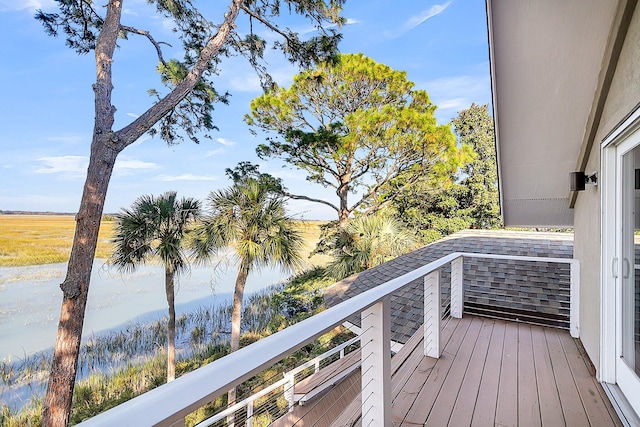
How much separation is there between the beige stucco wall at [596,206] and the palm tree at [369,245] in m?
8.46

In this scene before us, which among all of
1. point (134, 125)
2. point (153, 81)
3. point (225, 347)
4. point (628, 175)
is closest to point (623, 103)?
point (628, 175)

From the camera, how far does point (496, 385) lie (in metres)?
2.55

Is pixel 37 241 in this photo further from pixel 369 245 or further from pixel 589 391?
pixel 589 391

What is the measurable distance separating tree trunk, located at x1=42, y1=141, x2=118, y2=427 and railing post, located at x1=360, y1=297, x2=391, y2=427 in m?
6.32

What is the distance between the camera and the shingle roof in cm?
503

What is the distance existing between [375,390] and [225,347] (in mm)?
10647

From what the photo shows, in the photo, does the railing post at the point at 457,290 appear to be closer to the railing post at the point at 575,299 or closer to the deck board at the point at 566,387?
Result: the deck board at the point at 566,387

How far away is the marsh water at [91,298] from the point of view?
341 inches

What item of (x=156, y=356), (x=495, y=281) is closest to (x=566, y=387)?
(x=495, y=281)

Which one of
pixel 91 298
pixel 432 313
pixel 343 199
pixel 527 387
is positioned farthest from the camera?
pixel 343 199

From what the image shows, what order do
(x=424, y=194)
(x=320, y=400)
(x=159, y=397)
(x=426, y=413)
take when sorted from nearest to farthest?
(x=159, y=397) < (x=426, y=413) < (x=320, y=400) < (x=424, y=194)

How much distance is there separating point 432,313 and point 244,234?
23.4 ft

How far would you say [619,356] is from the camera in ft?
7.67

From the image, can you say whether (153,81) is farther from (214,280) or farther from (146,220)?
(214,280)
